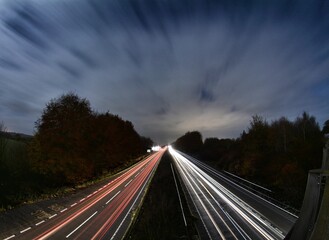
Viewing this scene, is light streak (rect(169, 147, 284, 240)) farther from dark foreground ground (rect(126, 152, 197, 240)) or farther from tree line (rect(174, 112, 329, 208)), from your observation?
tree line (rect(174, 112, 329, 208))

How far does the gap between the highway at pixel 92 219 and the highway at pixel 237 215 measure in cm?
771

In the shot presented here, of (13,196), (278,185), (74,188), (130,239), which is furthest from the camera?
(74,188)

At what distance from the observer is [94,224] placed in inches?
1087

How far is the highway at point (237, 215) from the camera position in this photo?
23969 mm

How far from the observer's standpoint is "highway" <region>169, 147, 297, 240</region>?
24.0m

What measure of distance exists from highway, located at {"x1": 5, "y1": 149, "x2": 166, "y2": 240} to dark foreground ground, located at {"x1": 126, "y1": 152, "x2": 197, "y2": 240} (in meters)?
1.23

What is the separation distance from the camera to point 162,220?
29.6 m

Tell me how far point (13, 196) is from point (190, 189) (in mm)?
26027

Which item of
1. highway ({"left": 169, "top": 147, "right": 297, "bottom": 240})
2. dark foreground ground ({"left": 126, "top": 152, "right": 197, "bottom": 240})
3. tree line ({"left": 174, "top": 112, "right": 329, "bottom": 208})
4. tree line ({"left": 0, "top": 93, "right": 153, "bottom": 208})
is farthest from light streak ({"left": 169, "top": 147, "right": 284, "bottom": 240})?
tree line ({"left": 0, "top": 93, "right": 153, "bottom": 208})

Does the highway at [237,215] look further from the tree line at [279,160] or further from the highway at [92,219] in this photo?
the highway at [92,219]

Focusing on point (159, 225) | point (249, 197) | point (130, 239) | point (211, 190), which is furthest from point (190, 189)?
point (130, 239)

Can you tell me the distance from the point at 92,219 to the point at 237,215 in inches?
593

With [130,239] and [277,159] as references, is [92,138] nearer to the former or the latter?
[277,159]

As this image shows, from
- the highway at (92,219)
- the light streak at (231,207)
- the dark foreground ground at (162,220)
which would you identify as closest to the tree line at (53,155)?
the highway at (92,219)
